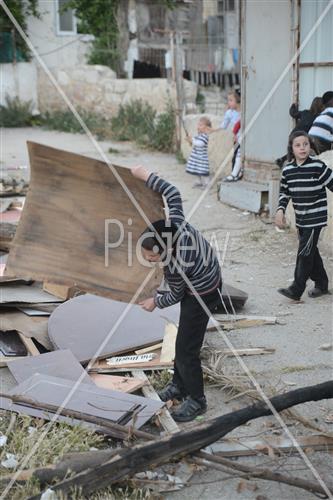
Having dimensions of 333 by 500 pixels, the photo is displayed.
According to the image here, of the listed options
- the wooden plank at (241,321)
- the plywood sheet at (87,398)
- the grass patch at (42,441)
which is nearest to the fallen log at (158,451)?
the grass patch at (42,441)

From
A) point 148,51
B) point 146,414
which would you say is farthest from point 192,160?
point 148,51

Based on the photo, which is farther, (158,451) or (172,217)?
(172,217)

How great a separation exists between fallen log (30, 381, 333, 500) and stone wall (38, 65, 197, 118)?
13.5 metres

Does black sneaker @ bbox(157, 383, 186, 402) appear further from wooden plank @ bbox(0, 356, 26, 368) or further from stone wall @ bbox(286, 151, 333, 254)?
stone wall @ bbox(286, 151, 333, 254)

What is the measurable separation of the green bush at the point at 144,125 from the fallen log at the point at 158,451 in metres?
11.8

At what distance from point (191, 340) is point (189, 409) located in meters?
0.42

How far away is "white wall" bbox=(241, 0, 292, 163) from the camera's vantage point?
8891mm

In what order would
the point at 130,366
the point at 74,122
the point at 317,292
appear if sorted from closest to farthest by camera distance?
the point at 130,366
the point at 317,292
the point at 74,122

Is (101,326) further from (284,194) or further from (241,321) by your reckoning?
(284,194)

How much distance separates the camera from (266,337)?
5289mm

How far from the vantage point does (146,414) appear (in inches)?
153

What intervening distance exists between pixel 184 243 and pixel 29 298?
6.53 feet

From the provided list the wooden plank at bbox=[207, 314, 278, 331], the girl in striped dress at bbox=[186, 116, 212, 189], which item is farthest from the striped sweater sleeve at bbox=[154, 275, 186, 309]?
the girl in striped dress at bbox=[186, 116, 212, 189]

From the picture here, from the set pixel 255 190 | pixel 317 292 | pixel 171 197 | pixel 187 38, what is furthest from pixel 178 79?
pixel 171 197
